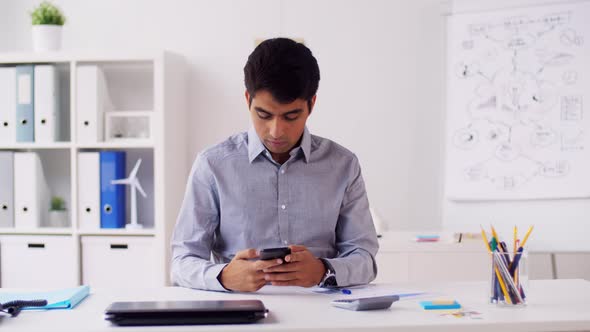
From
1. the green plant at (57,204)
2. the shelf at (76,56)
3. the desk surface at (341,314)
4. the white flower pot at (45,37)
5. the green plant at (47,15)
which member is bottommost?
the desk surface at (341,314)

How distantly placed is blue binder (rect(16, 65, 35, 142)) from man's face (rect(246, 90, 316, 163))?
204 centimetres

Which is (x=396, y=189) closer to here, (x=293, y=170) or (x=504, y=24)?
(x=504, y=24)

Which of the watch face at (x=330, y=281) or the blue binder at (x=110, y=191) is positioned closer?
the watch face at (x=330, y=281)

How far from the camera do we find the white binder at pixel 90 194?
360 cm

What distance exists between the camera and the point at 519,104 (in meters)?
3.62

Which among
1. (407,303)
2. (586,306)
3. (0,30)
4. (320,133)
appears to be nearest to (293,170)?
(407,303)

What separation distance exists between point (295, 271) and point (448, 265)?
1.54 metres

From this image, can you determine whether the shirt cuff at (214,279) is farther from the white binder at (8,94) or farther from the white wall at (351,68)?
the white binder at (8,94)

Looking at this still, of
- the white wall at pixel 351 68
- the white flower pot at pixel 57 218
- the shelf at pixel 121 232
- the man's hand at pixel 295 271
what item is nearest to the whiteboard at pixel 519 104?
the white wall at pixel 351 68

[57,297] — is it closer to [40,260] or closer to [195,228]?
[195,228]

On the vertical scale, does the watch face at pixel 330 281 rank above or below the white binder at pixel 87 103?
below

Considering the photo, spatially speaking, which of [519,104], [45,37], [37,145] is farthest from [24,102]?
[519,104]

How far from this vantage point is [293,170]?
2016 mm

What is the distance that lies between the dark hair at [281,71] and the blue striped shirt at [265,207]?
200 millimetres
